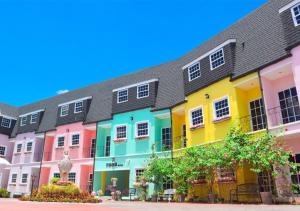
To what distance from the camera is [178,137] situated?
903 inches

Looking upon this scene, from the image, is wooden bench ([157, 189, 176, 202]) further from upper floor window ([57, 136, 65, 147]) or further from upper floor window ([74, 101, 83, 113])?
upper floor window ([57, 136, 65, 147])

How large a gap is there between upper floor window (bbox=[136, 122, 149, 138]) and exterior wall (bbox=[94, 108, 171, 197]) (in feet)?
1.17

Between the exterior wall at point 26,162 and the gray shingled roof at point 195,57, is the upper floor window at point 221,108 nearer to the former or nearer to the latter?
the gray shingled roof at point 195,57

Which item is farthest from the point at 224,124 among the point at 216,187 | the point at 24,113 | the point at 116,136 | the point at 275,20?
the point at 24,113

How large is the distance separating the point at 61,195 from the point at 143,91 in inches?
473

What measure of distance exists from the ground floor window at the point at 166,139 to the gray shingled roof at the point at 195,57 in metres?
2.12

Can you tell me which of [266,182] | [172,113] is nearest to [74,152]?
[172,113]

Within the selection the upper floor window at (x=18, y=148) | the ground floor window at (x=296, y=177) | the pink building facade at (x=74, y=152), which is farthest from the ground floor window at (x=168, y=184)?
the upper floor window at (x=18, y=148)

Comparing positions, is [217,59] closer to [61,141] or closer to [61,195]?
[61,195]

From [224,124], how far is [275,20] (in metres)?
7.33

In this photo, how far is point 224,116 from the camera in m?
18.3

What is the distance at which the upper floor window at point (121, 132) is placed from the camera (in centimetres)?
2612

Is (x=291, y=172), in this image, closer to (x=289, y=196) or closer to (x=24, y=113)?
(x=289, y=196)

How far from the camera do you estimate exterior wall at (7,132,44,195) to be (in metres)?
31.9
